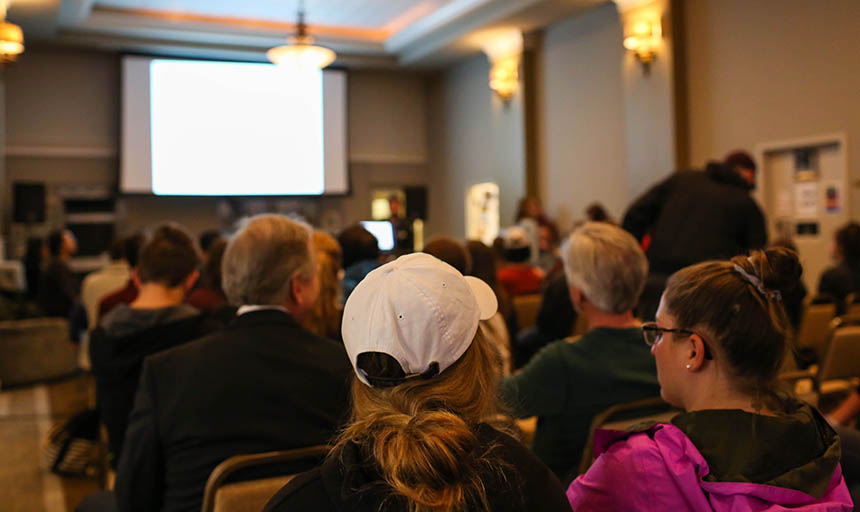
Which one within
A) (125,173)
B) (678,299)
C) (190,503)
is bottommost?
(190,503)

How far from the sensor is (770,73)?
7.05 m

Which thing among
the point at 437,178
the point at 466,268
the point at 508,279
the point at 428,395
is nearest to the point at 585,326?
the point at 466,268

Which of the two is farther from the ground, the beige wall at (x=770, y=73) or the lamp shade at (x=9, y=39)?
the lamp shade at (x=9, y=39)

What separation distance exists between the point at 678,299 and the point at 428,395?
594mm

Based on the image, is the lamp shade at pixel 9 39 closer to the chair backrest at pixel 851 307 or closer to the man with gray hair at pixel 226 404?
the man with gray hair at pixel 226 404

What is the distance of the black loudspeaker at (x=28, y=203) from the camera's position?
10438 mm

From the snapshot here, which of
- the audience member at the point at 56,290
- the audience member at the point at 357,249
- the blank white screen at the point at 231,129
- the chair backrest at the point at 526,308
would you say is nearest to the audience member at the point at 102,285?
the audience member at the point at 357,249

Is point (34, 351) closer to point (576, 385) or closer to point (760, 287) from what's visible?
point (576, 385)

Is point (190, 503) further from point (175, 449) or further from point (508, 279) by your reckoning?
point (508, 279)

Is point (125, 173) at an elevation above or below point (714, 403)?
above

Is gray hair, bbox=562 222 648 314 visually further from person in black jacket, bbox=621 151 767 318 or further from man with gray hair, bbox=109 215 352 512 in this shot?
person in black jacket, bbox=621 151 767 318

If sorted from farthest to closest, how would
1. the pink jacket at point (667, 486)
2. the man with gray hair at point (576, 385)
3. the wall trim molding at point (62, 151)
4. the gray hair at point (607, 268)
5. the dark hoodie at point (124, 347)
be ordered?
the wall trim molding at point (62, 151)
the dark hoodie at point (124, 347)
the gray hair at point (607, 268)
the man with gray hair at point (576, 385)
the pink jacket at point (667, 486)

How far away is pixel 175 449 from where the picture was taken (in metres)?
1.77

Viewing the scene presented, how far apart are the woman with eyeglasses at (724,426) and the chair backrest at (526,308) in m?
3.06
